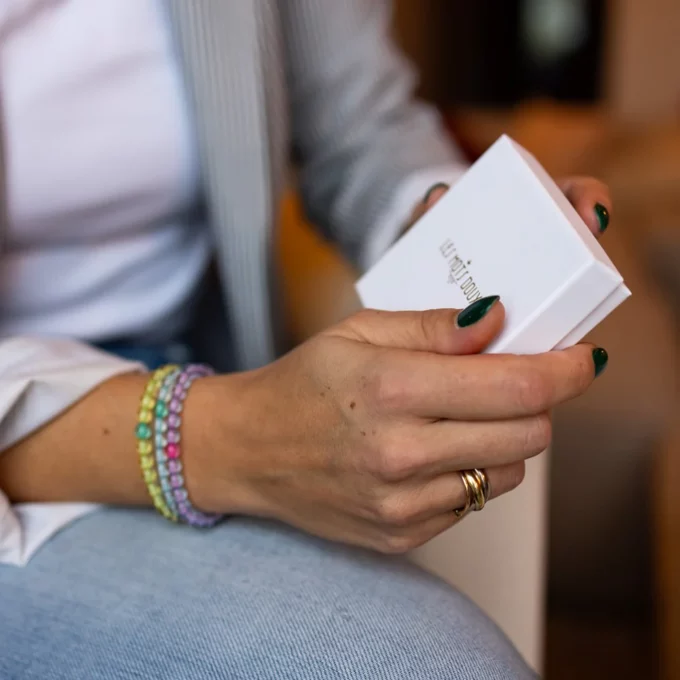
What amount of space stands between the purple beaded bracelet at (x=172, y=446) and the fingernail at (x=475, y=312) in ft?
0.61

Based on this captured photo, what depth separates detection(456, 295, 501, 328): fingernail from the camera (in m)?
0.36

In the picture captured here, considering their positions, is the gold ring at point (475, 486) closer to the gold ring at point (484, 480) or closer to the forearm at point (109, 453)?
the gold ring at point (484, 480)

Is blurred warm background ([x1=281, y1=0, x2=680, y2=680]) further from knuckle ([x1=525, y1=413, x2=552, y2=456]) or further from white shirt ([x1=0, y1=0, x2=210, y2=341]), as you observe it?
knuckle ([x1=525, y1=413, x2=552, y2=456])

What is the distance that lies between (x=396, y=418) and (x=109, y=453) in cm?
21

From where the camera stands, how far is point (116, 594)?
426 mm

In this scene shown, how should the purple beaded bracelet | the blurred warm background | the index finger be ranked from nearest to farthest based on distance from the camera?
the index finger
the purple beaded bracelet
the blurred warm background

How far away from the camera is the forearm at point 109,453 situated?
449mm

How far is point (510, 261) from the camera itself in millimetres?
394

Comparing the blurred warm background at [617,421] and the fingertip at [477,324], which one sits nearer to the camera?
the fingertip at [477,324]

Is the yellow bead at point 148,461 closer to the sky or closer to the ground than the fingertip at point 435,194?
closer to the ground

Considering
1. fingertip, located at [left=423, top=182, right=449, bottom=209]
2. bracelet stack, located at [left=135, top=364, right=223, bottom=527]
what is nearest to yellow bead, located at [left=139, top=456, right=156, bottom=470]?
bracelet stack, located at [left=135, top=364, right=223, bottom=527]

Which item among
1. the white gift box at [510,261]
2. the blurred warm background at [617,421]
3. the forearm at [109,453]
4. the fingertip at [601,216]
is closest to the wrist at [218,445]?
the forearm at [109,453]

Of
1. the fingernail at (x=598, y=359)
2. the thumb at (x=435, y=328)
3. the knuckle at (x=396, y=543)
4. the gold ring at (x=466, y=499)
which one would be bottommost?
the knuckle at (x=396, y=543)

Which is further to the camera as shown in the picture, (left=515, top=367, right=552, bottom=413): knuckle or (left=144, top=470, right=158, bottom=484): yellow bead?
(left=144, top=470, right=158, bottom=484): yellow bead
